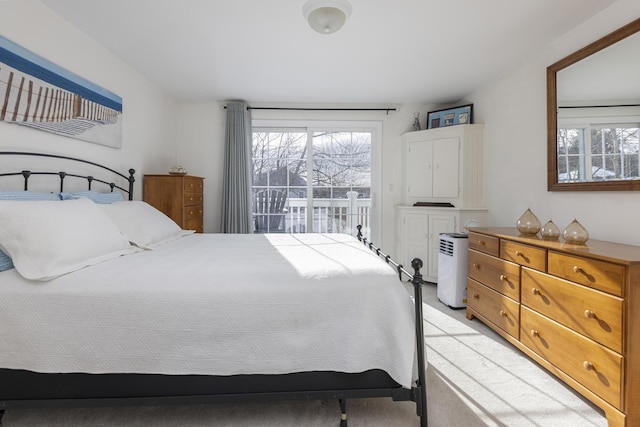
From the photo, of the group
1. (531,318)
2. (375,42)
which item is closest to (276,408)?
(531,318)

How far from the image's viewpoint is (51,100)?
2.22m

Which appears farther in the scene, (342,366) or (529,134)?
(529,134)

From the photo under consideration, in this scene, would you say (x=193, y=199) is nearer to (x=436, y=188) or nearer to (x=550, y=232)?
(x=436, y=188)

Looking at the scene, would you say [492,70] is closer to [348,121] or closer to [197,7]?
[348,121]

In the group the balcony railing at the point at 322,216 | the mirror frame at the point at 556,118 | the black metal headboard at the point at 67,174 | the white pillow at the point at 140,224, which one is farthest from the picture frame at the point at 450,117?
the black metal headboard at the point at 67,174

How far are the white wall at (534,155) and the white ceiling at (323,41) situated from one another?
0.41ft

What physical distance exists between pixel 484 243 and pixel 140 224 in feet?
8.92

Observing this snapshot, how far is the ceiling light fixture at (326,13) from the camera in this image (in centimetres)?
188

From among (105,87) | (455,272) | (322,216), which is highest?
(105,87)

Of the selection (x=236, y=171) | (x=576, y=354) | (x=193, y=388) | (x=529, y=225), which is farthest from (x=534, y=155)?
(x=236, y=171)

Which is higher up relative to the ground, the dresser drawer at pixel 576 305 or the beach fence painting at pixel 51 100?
the beach fence painting at pixel 51 100

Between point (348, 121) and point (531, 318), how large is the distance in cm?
315

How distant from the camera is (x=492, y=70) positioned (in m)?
3.22

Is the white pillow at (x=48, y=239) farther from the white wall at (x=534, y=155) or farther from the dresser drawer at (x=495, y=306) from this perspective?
the white wall at (x=534, y=155)
